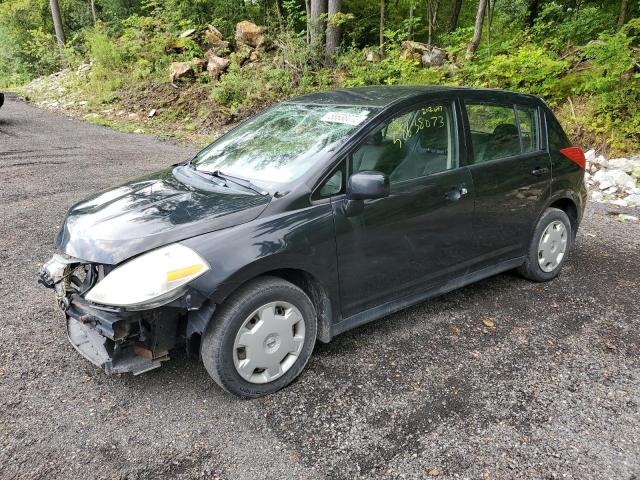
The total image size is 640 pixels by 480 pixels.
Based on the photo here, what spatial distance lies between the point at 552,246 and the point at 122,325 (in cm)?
361

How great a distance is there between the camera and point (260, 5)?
18.2 metres

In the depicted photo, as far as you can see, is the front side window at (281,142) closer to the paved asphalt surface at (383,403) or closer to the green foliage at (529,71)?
the paved asphalt surface at (383,403)

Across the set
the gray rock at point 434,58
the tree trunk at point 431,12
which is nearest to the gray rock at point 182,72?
the gray rock at point 434,58

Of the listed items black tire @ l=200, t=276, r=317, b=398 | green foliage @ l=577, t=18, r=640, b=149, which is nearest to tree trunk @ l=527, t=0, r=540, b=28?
green foliage @ l=577, t=18, r=640, b=149

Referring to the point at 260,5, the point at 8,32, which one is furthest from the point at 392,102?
the point at 8,32

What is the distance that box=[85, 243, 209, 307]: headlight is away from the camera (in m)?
2.45

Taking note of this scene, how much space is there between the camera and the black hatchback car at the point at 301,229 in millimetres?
2578

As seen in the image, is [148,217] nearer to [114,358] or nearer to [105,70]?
[114,358]

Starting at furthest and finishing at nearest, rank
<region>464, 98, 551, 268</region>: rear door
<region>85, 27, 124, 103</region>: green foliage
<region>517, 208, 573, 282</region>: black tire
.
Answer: <region>85, 27, 124, 103</region>: green foliage → <region>517, 208, 573, 282</region>: black tire → <region>464, 98, 551, 268</region>: rear door

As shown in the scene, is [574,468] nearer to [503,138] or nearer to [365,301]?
[365,301]

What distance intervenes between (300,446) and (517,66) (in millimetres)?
9245

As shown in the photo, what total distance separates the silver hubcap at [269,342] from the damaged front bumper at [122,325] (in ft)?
0.91

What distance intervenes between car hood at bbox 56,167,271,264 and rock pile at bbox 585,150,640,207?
6319 millimetres

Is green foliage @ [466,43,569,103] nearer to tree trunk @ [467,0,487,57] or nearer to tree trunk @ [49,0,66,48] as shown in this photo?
tree trunk @ [467,0,487,57]
